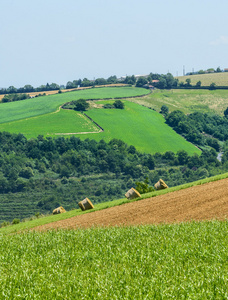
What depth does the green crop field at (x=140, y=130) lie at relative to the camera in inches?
5960

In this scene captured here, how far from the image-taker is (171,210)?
28.8 meters

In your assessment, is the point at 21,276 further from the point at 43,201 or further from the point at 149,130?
the point at 149,130

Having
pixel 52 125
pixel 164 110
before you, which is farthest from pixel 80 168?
pixel 164 110

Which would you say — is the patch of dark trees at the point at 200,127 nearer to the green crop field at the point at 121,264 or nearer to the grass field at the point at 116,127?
the grass field at the point at 116,127

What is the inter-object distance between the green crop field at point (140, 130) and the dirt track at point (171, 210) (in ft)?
373

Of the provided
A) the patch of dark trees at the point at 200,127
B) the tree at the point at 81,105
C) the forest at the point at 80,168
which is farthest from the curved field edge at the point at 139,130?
the forest at the point at 80,168

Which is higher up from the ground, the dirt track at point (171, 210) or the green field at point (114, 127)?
the dirt track at point (171, 210)

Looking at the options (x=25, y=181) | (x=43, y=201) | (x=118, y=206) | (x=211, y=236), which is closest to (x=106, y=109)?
(x=25, y=181)

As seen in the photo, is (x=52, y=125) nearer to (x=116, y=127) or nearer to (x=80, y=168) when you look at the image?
(x=116, y=127)

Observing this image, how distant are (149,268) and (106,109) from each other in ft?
554

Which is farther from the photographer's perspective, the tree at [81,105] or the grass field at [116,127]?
the tree at [81,105]

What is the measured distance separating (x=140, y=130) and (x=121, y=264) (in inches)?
5840

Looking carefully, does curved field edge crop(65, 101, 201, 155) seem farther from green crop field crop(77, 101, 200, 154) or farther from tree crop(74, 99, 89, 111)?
tree crop(74, 99, 89, 111)

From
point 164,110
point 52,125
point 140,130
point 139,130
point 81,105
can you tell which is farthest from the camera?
point 164,110
